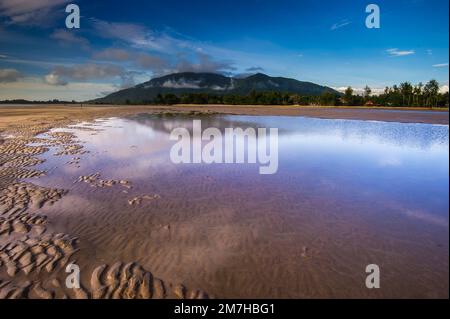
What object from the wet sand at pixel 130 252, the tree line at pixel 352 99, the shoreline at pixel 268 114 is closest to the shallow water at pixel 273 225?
the wet sand at pixel 130 252

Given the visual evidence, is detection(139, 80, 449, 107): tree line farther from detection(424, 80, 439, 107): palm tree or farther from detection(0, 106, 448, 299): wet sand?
detection(0, 106, 448, 299): wet sand

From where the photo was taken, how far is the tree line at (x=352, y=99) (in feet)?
373

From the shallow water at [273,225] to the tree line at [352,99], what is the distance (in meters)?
124

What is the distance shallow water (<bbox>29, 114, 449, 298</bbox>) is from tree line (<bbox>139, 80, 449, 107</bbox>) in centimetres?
12395

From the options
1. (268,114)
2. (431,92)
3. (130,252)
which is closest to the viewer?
(130,252)

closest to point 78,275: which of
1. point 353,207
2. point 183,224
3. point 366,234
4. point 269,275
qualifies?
point 183,224

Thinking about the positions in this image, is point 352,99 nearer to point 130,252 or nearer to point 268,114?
point 268,114

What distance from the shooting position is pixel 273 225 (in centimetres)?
758

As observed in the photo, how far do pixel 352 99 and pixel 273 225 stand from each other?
496 ft

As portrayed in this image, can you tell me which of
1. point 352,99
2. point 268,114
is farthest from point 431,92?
point 268,114

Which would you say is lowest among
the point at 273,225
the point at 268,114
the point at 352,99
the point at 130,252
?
the point at 130,252

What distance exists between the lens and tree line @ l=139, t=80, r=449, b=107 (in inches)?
4471

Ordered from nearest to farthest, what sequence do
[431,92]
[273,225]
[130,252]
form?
[130,252]
[273,225]
[431,92]
